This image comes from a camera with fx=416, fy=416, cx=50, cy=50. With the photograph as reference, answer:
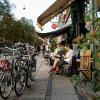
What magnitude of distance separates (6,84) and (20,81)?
4.16 ft

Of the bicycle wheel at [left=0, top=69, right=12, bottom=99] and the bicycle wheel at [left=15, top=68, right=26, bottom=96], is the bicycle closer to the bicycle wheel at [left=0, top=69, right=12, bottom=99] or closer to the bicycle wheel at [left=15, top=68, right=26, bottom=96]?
the bicycle wheel at [left=0, top=69, right=12, bottom=99]

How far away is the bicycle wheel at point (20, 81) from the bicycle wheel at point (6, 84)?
46 cm

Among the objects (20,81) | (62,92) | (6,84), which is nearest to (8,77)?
(6,84)

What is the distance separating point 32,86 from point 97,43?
837cm

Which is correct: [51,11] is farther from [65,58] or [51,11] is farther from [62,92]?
[65,58]

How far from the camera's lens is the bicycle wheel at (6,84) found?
9.72 m

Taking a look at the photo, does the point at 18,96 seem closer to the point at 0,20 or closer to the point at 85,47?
the point at 85,47

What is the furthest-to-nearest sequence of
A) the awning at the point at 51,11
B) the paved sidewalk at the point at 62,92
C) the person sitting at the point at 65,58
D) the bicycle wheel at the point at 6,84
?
the person sitting at the point at 65,58 < the paved sidewalk at the point at 62,92 < the bicycle wheel at the point at 6,84 < the awning at the point at 51,11

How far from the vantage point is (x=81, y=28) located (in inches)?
696

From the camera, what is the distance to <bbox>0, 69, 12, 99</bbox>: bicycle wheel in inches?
383

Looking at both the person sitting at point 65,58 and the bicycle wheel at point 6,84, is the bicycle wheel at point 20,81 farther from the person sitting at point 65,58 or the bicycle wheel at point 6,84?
the person sitting at point 65,58

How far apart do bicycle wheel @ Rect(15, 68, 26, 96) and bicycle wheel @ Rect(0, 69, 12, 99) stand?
461 millimetres

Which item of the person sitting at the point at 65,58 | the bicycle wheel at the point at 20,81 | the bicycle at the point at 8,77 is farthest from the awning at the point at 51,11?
the person sitting at the point at 65,58

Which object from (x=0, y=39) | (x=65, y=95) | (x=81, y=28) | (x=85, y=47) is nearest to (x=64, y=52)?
(x=81, y=28)
